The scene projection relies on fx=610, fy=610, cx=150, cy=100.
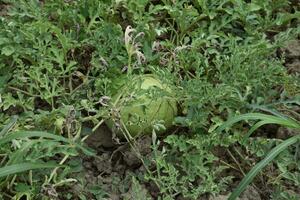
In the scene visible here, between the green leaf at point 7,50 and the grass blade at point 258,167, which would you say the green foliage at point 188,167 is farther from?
the green leaf at point 7,50

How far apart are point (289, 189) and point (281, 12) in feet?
3.64

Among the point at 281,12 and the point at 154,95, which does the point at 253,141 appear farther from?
the point at 281,12

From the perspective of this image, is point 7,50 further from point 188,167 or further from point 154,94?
point 188,167

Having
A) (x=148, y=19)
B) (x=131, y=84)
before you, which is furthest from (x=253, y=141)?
(x=148, y=19)

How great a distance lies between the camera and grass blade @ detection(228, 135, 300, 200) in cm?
228

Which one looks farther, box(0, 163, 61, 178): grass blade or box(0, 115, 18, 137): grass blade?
box(0, 115, 18, 137): grass blade

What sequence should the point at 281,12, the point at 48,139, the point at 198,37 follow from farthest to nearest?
1. the point at 281,12
2. the point at 198,37
3. the point at 48,139

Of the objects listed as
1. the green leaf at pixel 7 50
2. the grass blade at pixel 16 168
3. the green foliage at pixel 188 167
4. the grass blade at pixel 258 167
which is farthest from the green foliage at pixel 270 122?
the green leaf at pixel 7 50

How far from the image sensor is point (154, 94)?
2568 mm

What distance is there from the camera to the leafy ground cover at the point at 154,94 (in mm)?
2463

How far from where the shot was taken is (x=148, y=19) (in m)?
2.94

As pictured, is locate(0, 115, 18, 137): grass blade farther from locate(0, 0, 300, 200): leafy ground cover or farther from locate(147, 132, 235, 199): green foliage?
locate(147, 132, 235, 199): green foliage

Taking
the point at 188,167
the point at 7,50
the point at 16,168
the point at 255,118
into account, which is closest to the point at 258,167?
the point at 255,118

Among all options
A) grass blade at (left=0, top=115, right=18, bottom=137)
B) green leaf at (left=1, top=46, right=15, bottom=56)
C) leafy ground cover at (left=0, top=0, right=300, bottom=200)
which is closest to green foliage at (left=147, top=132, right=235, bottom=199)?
leafy ground cover at (left=0, top=0, right=300, bottom=200)
